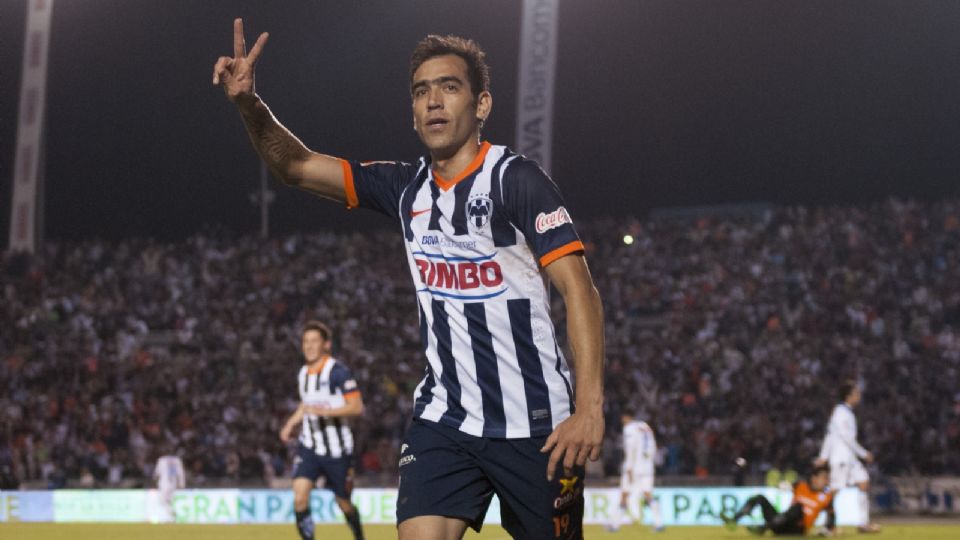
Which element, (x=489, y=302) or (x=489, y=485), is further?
(x=489, y=485)

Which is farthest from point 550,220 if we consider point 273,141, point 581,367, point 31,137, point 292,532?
point 31,137

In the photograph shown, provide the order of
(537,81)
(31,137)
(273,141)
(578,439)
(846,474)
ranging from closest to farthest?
(578,439) < (273,141) < (846,474) < (537,81) < (31,137)

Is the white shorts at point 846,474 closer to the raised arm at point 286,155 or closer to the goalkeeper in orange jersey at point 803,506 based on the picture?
the goalkeeper in orange jersey at point 803,506

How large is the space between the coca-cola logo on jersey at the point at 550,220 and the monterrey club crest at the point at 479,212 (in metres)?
0.20

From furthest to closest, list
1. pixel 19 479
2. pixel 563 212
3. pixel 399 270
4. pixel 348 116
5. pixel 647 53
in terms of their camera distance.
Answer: pixel 348 116 < pixel 647 53 < pixel 399 270 < pixel 19 479 < pixel 563 212

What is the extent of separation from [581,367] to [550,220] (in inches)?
19.7

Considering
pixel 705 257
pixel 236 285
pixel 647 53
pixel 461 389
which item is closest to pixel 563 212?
pixel 461 389

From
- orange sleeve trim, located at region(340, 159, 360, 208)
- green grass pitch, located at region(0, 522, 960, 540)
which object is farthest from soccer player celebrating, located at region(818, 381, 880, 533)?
orange sleeve trim, located at region(340, 159, 360, 208)

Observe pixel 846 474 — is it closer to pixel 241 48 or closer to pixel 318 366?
pixel 318 366

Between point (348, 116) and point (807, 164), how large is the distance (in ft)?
44.8

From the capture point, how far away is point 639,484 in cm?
1803

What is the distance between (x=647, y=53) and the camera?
36.5m

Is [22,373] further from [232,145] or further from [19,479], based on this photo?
[232,145]

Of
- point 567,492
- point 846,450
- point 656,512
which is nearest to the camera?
point 567,492
